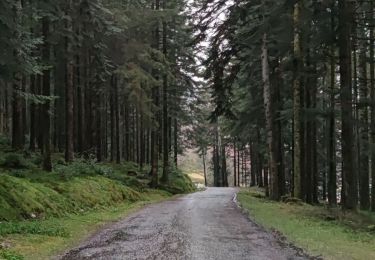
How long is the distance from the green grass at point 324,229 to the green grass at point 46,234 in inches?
196

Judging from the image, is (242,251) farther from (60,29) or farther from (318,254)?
(60,29)

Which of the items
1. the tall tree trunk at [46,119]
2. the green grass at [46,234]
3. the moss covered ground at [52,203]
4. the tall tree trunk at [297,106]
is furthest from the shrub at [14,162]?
the tall tree trunk at [297,106]

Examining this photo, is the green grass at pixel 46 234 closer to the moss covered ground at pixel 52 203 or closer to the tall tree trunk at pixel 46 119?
the moss covered ground at pixel 52 203

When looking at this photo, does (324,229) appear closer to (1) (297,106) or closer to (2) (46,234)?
(2) (46,234)

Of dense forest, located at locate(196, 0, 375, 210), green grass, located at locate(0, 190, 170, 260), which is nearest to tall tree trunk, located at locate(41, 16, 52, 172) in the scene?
green grass, located at locate(0, 190, 170, 260)

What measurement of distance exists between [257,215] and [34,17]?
10397mm

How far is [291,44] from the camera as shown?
837 inches

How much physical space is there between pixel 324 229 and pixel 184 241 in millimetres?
4765

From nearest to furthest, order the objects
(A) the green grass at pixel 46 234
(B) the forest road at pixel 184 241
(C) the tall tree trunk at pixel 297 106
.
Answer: (B) the forest road at pixel 184 241
(A) the green grass at pixel 46 234
(C) the tall tree trunk at pixel 297 106

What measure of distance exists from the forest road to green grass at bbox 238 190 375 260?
1.83 feet

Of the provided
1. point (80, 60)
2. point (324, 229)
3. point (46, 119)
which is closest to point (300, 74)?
point (324, 229)

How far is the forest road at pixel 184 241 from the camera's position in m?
9.52

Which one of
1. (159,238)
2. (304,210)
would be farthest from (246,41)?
(159,238)

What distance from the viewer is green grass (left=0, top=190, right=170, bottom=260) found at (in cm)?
1007
